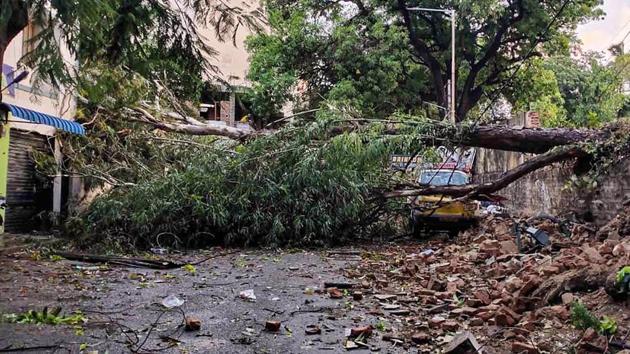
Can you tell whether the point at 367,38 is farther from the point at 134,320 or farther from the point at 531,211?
the point at 134,320

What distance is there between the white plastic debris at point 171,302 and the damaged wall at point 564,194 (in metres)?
6.47

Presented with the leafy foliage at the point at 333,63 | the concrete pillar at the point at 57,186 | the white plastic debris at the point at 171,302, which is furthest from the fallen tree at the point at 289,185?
the leafy foliage at the point at 333,63

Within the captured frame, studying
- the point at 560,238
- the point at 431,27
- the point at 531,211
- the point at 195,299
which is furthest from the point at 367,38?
the point at 195,299

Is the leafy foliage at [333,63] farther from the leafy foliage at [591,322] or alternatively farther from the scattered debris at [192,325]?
the leafy foliage at [591,322]

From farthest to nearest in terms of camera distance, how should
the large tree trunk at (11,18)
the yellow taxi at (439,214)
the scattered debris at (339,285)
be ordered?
the yellow taxi at (439,214) → the scattered debris at (339,285) → the large tree trunk at (11,18)

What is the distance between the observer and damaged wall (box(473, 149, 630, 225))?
27.6ft

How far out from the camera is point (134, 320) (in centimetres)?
475

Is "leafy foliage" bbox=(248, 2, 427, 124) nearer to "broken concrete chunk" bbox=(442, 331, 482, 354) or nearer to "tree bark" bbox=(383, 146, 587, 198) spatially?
"tree bark" bbox=(383, 146, 587, 198)

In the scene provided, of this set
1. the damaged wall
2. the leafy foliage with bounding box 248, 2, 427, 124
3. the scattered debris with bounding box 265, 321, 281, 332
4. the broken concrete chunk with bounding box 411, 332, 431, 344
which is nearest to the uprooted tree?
the damaged wall

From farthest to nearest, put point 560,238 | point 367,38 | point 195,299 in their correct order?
point 367,38, point 560,238, point 195,299

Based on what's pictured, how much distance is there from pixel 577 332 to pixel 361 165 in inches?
254

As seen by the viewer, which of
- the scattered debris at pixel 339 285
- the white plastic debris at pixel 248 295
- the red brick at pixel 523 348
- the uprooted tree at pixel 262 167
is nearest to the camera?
the red brick at pixel 523 348

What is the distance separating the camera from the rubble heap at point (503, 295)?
4.03m

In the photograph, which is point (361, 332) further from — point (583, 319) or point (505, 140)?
point (505, 140)
